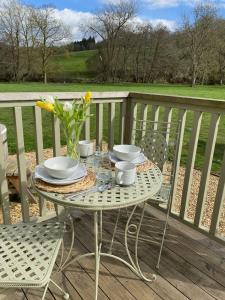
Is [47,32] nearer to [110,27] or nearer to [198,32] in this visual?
[110,27]

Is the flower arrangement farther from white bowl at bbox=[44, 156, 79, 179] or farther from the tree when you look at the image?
the tree

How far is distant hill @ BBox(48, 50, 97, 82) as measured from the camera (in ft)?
88.2

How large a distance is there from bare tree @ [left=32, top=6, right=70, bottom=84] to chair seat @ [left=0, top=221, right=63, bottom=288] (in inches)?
1014

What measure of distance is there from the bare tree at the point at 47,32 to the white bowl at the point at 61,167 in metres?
25.7

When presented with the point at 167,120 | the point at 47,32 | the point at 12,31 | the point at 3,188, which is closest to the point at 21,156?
the point at 3,188

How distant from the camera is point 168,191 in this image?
6.57 ft

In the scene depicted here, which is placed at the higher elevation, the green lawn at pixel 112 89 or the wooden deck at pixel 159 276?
the green lawn at pixel 112 89

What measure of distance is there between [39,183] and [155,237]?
4.22ft

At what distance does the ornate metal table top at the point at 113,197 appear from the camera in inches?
45.6

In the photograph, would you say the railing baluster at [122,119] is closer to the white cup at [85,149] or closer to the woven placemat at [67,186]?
the white cup at [85,149]

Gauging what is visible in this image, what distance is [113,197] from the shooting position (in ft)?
4.01

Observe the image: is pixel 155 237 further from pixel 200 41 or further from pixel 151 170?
pixel 200 41

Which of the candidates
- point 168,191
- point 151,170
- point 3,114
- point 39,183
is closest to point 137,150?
point 151,170

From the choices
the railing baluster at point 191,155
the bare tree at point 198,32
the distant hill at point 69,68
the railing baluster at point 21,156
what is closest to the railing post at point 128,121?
the railing baluster at point 191,155
